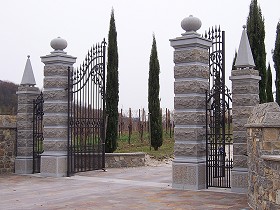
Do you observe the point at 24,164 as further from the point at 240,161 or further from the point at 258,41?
the point at 258,41

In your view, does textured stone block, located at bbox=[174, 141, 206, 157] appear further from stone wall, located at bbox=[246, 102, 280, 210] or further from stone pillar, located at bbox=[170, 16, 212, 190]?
stone wall, located at bbox=[246, 102, 280, 210]

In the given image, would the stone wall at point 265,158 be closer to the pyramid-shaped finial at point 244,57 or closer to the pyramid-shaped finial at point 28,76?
the pyramid-shaped finial at point 244,57

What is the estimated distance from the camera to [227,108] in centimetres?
1004

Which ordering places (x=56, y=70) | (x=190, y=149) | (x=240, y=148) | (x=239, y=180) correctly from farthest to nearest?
(x=56, y=70), (x=190, y=149), (x=240, y=148), (x=239, y=180)

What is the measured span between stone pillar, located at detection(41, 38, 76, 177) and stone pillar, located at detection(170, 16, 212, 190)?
3.85 m

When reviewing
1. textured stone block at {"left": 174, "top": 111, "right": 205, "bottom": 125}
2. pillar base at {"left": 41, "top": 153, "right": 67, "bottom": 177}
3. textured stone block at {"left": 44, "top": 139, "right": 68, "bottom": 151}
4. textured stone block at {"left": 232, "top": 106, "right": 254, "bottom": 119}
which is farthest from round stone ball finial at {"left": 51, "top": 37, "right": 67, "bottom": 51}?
textured stone block at {"left": 232, "top": 106, "right": 254, "bottom": 119}

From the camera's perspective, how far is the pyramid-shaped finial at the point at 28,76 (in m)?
13.6

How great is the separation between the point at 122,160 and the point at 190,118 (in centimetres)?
601

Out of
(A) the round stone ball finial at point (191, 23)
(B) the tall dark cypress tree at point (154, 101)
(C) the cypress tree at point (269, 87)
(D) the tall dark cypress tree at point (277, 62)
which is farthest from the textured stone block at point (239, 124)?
(C) the cypress tree at point (269, 87)

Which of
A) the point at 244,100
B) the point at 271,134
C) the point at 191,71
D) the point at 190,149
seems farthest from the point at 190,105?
the point at 271,134

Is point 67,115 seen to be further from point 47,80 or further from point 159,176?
point 159,176

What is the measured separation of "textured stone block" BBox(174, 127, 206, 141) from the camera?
1005cm

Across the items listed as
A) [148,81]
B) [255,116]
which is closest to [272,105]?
[255,116]

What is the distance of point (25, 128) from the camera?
1337cm
